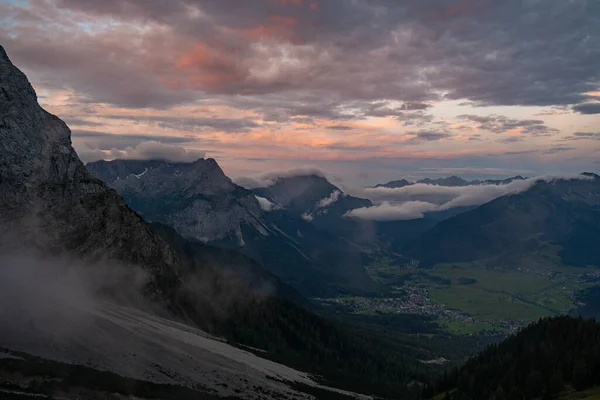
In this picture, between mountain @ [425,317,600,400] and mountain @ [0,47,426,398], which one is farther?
mountain @ [425,317,600,400]

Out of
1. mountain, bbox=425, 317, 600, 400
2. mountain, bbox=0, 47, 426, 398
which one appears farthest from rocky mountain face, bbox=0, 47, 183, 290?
mountain, bbox=425, 317, 600, 400

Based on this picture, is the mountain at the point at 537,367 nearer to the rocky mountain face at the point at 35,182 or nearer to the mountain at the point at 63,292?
the mountain at the point at 63,292

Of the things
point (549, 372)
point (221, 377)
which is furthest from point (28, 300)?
point (549, 372)

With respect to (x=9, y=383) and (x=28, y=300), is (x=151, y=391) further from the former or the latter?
(x=28, y=300)

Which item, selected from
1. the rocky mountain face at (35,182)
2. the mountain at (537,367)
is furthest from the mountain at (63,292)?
the mountain at (537,367)

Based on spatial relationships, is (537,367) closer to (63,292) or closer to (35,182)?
(63,292)

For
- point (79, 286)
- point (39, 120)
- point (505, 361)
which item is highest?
point (39, 120)

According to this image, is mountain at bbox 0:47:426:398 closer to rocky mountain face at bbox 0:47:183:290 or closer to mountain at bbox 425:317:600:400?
rocky mountain face at bbox 0:47:183:290

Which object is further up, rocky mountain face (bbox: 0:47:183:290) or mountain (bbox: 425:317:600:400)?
rocky mountain face (bbox: 0:47:183:290)
